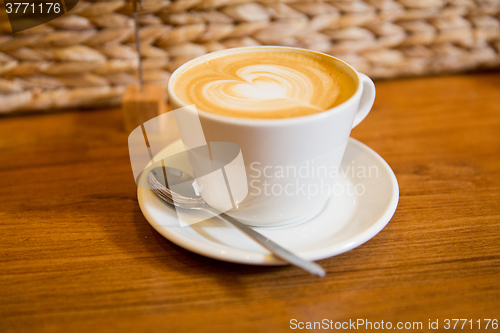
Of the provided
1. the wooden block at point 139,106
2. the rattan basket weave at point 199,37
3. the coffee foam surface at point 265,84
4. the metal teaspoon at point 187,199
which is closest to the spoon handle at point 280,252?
the metal teaspoon at point 187,199

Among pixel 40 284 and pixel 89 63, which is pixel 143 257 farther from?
pixel 89 63

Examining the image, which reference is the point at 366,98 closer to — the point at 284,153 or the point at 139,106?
the point at 284,153

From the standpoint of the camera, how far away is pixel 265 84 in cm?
53

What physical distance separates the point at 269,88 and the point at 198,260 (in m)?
0.25

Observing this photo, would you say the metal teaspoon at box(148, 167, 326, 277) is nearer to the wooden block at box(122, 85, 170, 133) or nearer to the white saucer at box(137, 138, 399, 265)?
the white saucer at box(137, 138, 399, 265)

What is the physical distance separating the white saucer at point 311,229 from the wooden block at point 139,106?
1.01 ft

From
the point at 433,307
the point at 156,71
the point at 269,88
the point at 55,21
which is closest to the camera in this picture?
the point at 433,307

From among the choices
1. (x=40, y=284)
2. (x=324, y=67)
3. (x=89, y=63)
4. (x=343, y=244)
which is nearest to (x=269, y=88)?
(x=324, y=67)

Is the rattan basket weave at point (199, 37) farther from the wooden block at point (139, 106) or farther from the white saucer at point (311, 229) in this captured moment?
the white saucer at point (311, 229)

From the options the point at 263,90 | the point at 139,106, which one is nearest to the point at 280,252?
the point at 263,90

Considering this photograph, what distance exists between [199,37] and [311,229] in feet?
1.78

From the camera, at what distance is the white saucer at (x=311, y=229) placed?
0.40 metres

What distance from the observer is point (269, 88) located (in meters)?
0.52

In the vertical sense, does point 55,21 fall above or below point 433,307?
above
